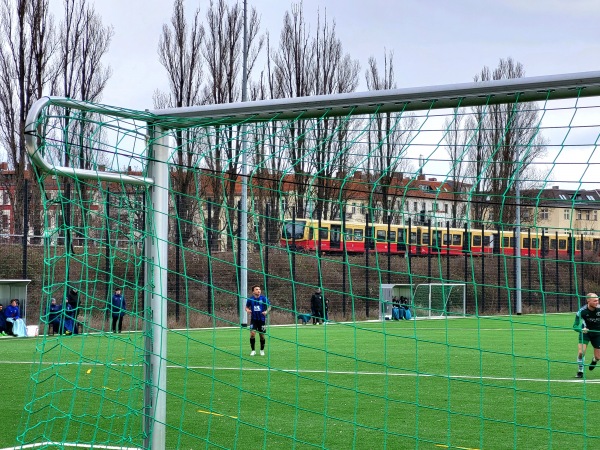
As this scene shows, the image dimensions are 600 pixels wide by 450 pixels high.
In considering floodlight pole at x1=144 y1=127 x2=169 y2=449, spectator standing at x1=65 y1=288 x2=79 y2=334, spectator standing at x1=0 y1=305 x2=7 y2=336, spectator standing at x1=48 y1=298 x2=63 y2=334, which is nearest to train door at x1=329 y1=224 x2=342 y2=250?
floodlight pole at x1=144 y1=127 x2=169 y2=449

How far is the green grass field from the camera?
6.73 m

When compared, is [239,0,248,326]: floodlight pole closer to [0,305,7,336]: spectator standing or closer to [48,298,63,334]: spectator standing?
[48,298,63,334]: spectator standing

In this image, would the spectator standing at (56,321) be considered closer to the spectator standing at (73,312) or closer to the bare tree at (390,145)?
the spectator standing at (73,312)

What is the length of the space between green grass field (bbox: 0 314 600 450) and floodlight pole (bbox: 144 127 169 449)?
16 centimetres

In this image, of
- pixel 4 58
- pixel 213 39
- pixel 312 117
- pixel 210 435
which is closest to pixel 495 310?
pixel 213 39

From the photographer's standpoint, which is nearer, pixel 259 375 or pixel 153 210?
pixel 153 210

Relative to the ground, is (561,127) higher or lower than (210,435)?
higher

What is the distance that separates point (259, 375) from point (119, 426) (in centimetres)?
515

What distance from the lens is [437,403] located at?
10031 millimetres

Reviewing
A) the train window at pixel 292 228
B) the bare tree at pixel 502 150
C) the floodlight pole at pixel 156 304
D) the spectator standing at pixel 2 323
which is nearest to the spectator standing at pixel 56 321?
the floodlight pole at pixel 156 304

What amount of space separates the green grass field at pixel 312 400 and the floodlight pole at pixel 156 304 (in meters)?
0.16

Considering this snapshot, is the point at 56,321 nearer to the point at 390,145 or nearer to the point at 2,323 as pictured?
the point at 390,145

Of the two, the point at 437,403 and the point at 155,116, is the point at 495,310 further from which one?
the point at 155,116

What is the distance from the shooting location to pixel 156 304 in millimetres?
4969
